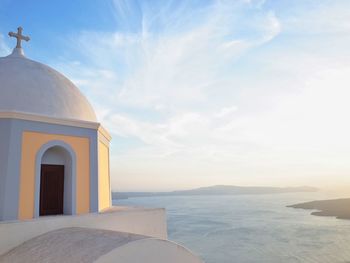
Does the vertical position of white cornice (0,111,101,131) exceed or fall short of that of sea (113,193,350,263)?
it exceeds it

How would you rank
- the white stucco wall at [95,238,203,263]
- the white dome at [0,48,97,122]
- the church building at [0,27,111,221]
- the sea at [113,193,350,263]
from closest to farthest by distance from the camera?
the white stucco wall at [95,238,203,263] < the church building at [0,27,111,221] < the white dome at [0,48,97,122] < the sea at [113,193,350,263]

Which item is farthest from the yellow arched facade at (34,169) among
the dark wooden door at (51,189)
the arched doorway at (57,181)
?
the dark wooden door at (51,189)

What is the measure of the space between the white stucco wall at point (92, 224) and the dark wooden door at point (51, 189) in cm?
67

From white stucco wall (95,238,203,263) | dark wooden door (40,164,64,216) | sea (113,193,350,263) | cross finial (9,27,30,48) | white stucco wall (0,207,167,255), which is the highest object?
cross finial (9,27,30,48)

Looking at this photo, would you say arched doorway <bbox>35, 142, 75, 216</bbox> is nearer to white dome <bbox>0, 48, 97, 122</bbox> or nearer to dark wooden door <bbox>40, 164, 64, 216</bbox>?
dark wooden door <bbox>40, 164, 64, 216</bbox>

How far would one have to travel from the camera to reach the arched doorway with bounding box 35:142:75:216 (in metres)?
6.14

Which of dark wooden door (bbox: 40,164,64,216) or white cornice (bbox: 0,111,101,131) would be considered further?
dark wooden door (bbox: 40,164,64,216)

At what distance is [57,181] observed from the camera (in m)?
6.28

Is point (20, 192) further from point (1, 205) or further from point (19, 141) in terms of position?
point (19, 141)

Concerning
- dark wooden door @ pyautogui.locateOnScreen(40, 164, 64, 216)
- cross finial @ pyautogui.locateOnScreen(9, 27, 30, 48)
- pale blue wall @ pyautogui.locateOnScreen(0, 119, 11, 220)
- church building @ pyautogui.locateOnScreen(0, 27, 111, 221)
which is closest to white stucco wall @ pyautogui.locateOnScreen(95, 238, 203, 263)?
church building @ pyautogui.locateOnScreen(0, 27, 111, 221)

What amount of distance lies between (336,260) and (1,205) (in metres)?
26.0

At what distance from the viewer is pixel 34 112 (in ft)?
19.9

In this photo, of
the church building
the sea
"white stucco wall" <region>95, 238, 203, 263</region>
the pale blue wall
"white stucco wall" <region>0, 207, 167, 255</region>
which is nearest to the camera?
"white stucco wall" <region>95, 238, 203, 263</region>

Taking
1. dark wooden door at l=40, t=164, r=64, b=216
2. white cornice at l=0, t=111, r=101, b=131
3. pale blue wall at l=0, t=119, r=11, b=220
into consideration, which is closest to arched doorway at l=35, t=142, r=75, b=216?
dark wooden door at l=40, t=164, r=64, b=216
